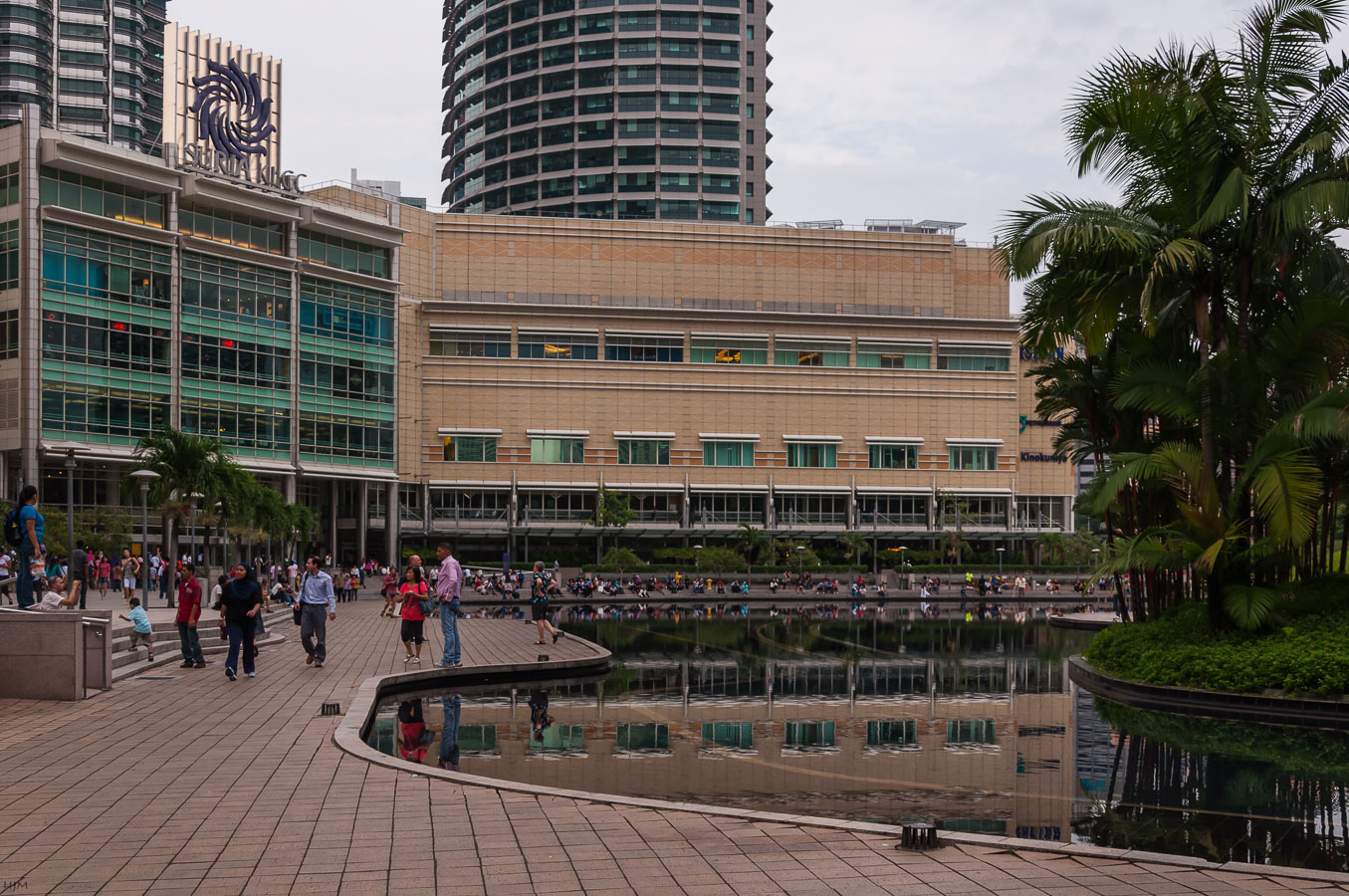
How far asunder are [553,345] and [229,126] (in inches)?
1278

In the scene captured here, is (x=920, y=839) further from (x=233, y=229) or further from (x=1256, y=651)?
(x=233, y=229)

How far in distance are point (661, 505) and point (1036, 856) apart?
91.8 m

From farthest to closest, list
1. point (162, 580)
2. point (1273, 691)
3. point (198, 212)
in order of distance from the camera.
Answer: point (198, 212) → point (162, 580) → point (1273, 691)

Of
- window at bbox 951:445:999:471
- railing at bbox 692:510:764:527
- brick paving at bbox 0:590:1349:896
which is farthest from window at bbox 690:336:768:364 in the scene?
brick paving at bbox 0:590:1349:896

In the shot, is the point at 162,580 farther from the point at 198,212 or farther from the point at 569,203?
the point at 569,203

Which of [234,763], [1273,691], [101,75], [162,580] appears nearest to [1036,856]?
[234,763]

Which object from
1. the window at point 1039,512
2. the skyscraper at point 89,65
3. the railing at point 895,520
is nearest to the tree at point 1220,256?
the railing at point 895,520

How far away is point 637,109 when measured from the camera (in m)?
115

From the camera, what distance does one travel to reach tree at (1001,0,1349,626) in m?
21.3

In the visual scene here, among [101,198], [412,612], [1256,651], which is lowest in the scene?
[1256,651]

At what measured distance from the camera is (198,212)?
7406 centimetres

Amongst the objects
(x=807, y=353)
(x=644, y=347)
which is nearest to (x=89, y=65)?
(x=644, y=347)

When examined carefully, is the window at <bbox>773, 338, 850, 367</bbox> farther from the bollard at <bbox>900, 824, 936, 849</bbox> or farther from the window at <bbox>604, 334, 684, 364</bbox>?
the bollard at <bbox>900, 824, 936, 849</bbox>

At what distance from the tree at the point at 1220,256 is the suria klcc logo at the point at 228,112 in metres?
60.0
